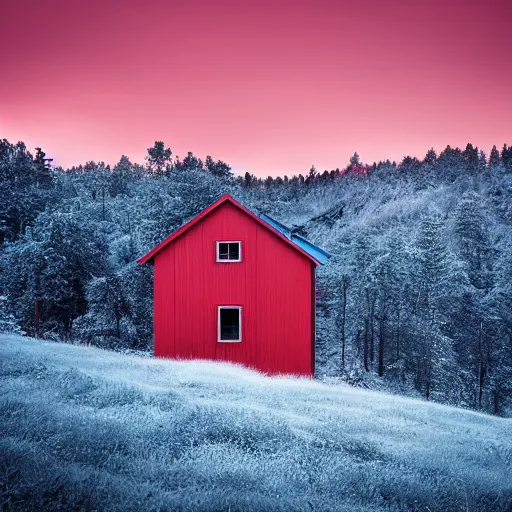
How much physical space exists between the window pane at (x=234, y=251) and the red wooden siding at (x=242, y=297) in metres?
0.32

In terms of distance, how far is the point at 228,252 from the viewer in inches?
792

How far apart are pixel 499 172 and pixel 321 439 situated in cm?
12305

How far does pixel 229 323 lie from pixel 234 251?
11.1 feet

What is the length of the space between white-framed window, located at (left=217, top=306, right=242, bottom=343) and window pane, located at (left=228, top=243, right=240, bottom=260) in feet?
7.68

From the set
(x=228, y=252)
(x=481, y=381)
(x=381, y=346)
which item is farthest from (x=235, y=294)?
(x=481, y=381)

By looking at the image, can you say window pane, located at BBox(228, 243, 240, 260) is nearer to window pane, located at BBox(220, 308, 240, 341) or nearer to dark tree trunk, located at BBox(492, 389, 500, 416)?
window pane, located at BBox(220, 308, 240, 341)

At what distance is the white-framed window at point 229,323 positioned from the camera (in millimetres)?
19797

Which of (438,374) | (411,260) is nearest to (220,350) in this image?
(438,374)

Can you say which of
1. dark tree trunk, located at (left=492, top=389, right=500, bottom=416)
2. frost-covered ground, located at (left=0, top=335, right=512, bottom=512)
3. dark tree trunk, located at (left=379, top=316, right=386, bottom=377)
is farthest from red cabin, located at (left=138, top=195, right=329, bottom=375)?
dark tree trunk, located at (left=492, top=389, right=500, bottom=416)

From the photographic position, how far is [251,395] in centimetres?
1191

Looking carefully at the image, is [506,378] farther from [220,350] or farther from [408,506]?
[408,506]

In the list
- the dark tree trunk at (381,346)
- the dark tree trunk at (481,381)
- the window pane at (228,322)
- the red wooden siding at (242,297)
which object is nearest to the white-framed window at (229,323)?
the window pane at (228,322)

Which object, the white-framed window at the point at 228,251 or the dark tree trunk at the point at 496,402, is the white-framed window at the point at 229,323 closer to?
the white-framed window at the point at 228,251

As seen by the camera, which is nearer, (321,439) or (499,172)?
(321,439)
